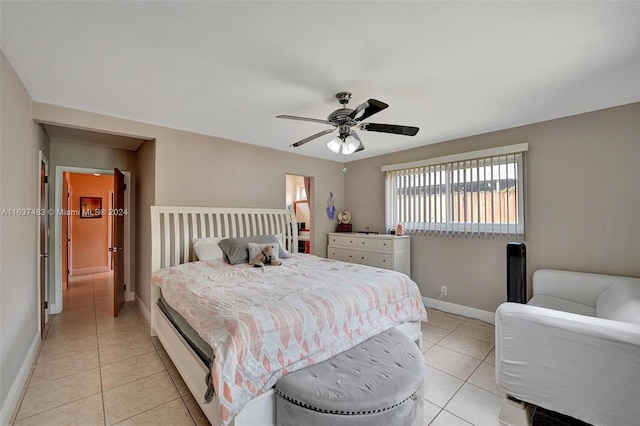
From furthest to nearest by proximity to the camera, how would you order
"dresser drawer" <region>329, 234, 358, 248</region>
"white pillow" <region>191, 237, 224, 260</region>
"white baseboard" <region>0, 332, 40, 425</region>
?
"dresser drawer" <region>329, 234, 358, 248</region>, "white pillow" <region>191, 237, 224, 260</region>, "white baseboard" <region>0, 332, 40, 425</region>

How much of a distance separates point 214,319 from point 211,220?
2274 millimetres

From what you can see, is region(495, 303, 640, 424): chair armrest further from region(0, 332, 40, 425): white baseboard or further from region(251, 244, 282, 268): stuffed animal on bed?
region(0, 332, 40, 425): white baseboard

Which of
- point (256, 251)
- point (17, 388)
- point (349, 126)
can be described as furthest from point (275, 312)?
point (17, 388)

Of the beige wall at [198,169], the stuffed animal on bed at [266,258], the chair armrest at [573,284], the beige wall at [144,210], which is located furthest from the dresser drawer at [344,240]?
the beige wall at [144,210]

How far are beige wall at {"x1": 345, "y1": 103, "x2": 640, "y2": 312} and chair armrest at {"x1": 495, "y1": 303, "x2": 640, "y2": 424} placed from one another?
1669mm

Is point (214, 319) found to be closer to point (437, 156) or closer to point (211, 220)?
point (211, 220)

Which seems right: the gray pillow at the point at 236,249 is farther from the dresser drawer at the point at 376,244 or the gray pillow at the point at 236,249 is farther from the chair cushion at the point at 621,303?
the chair cushion at the point at 621,303

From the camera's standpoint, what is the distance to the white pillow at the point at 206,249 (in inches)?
131

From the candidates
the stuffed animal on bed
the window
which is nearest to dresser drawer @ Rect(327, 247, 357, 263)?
the window

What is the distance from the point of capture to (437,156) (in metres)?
4.12

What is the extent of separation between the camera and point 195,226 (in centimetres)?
359

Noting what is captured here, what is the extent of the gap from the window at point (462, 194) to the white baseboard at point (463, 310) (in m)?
1.05

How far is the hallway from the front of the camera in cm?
190

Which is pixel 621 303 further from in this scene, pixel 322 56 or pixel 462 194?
pixel 322 56
